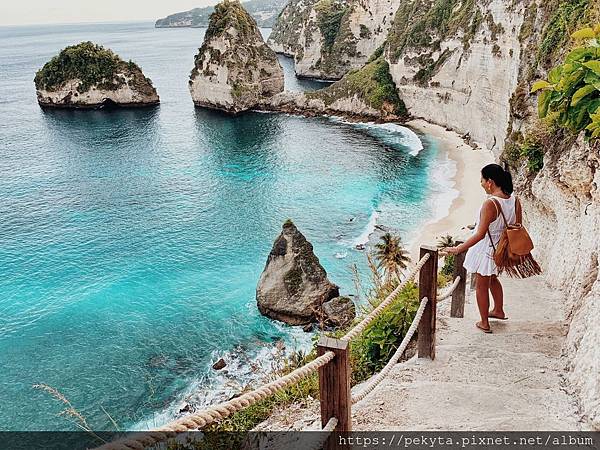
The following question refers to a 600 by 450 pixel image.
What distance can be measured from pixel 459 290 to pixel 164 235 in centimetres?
2823

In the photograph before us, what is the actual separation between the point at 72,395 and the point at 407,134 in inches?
1769

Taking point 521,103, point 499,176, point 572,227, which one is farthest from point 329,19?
point 499,176

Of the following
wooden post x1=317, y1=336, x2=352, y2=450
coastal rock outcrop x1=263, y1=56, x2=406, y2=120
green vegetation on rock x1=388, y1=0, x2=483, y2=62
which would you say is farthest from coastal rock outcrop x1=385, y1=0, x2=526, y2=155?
wooden post x1=317, y1=336, x2=352, y2=450

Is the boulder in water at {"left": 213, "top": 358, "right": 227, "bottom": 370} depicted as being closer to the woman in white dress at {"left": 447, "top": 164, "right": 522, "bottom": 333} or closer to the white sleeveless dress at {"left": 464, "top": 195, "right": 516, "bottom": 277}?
the woman in white dress at {"left": 447, "top": 164, "right": 522, "bottom": 333}

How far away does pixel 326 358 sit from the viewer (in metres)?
3.89

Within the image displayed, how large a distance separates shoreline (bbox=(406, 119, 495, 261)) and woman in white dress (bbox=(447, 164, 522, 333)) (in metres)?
13.2

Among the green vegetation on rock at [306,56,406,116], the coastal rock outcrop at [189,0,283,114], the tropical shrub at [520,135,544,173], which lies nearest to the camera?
the tropical shrub at [520,135,544,173]

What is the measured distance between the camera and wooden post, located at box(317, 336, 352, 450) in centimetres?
396

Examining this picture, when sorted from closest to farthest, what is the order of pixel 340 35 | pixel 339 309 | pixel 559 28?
pixel 559 28, pixel 339 309, pixel 340 35

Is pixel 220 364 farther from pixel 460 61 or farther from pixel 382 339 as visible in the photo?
pixel 460 61

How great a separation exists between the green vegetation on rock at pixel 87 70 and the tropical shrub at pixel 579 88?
253 ft

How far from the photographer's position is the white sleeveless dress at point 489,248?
7.02m

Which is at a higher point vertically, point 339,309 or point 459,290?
point 459,290

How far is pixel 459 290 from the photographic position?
8227 mm
